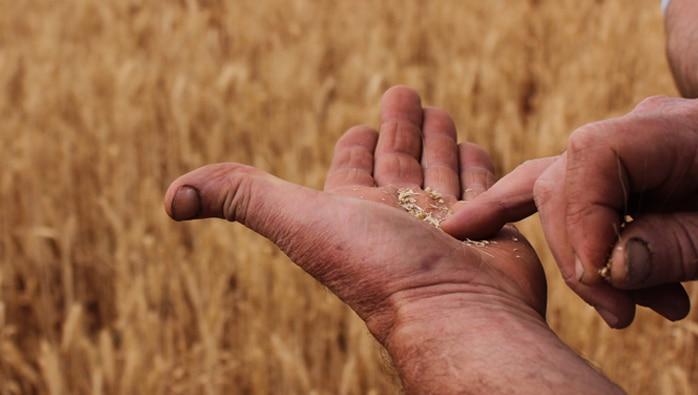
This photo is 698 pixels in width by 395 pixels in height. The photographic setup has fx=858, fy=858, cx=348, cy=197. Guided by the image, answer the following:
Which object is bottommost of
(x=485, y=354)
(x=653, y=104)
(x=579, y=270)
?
(x=485, y=354)

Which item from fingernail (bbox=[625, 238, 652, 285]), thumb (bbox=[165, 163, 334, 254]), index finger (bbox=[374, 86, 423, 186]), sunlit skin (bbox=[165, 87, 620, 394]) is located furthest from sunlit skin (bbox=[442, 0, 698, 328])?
index finger (bbox=[374, 86, 423, 186])

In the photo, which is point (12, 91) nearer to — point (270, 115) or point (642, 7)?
point (270, 115)

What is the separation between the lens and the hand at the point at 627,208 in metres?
0.98

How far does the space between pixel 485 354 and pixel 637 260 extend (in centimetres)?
22

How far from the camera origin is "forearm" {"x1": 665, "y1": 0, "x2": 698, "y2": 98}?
5.82 ft

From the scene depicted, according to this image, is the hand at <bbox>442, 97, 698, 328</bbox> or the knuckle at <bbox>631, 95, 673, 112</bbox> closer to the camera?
the hand at <bbox>442, 97, 698, 328</bbox>

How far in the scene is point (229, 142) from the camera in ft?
9.18

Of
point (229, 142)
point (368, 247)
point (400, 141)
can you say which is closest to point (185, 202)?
point (368, 247)

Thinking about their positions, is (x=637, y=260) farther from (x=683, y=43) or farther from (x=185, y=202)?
(x=683, y=43)

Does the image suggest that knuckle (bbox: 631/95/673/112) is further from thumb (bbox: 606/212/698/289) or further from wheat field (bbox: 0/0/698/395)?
wheat field (bbox: 0/0/698/395)

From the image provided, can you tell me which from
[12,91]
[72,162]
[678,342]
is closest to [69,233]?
[72,162]

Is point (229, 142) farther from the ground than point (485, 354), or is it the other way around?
point (485, 354)

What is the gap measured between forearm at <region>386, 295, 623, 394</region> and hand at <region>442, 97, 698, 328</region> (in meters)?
0.09

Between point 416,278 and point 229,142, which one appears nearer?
point 416,278
